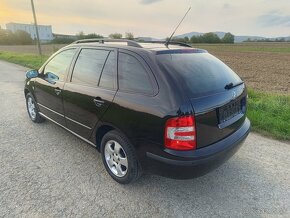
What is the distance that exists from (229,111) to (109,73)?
4.88 feet

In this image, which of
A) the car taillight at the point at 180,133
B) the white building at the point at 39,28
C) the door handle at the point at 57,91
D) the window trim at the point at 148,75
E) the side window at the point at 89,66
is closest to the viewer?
the car taillight at the point at 180,133

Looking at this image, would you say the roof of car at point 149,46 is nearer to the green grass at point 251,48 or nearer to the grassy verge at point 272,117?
the grassy verge at point 272,117

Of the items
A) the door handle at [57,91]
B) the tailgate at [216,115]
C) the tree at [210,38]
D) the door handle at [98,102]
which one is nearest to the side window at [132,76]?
the door handle at [98,102]

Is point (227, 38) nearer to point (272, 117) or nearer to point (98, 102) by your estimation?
point (272, 117)

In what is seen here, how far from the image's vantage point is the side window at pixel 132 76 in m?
2.53

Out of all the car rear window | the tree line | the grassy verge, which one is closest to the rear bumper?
the car rear window

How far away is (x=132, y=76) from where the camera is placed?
2662mm

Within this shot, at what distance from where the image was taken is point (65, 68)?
3691mm

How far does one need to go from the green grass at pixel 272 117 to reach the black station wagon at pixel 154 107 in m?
1.57

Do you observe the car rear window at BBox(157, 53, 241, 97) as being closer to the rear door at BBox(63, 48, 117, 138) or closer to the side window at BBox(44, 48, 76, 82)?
the rear door at BBox(63, 48, 117, 138)

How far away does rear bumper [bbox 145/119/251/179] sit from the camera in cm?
233

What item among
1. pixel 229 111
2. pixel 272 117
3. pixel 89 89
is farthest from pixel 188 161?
pixel 272 117

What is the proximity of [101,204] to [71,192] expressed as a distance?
434 millimetres

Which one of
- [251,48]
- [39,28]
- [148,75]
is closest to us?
[148,75]
